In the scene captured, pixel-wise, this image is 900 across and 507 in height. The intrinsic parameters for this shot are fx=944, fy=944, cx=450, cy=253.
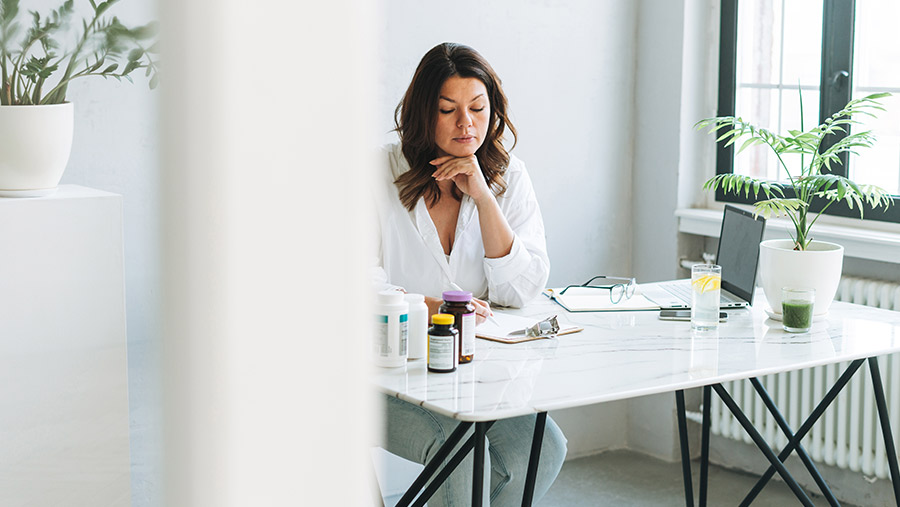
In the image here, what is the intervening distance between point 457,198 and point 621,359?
750 millimetres

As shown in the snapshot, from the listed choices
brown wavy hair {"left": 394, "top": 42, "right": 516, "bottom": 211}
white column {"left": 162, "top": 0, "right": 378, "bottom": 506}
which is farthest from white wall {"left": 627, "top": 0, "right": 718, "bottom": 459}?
white column {"left": 162, "top": 0, "right": 378, "bottom": 506}

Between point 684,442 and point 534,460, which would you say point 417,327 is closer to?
point 534,460

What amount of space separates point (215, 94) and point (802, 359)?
1659 mm

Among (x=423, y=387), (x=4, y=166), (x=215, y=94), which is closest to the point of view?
(x=215, y=94)

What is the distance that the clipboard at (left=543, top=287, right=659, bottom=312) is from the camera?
90.7 inches

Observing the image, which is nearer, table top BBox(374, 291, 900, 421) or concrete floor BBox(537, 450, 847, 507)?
table top BBox(374, 291, 900, 421)

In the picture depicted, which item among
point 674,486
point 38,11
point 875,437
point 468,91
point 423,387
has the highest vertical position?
point 38,11

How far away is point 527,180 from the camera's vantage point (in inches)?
99.7

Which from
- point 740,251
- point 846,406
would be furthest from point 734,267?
point 846,406

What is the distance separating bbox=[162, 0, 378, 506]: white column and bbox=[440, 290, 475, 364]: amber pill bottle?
125cm

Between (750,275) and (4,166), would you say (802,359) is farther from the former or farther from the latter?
(4,166)

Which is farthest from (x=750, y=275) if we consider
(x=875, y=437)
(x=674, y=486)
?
(x=674, y=486)

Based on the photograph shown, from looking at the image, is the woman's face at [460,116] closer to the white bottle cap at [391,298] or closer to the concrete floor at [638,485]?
the white bottle cap at [391,298]

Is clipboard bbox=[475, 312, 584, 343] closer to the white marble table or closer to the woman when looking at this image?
the white marble table
